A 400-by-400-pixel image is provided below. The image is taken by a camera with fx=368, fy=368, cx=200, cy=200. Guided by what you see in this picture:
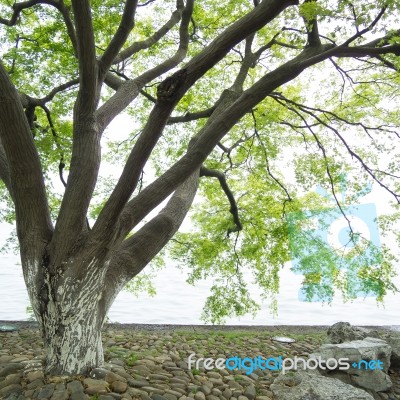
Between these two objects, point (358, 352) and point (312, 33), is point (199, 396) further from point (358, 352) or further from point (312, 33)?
point (312, 33)

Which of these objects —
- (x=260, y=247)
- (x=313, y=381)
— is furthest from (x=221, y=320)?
(x=313, y=381)

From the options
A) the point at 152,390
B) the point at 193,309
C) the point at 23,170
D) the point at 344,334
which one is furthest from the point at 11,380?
the point at 193,309

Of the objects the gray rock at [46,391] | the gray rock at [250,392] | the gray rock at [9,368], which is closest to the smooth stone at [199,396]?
the gray rock at [250,392]

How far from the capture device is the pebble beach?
2732 mm

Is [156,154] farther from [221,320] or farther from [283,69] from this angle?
[283,69]

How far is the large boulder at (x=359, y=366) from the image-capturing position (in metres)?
3.56

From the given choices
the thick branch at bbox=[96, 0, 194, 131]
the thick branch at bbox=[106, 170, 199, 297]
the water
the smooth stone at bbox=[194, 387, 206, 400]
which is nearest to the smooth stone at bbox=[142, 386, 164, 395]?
the smooth stone at bbox=[194, 387, 206, 400]

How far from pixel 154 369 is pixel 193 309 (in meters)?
9.87

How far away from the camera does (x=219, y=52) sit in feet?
8.62

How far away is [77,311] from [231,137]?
595cm

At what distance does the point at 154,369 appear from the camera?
11.1 ft

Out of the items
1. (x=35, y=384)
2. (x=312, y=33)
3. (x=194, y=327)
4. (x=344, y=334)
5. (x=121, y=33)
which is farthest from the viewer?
(x=194, y=327)

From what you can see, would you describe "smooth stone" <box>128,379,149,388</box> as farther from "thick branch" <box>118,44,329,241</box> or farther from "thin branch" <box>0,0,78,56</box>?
"thin branch" <box>0,0,78,56</box>

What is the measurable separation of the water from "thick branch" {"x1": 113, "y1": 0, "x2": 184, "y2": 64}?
8053mm
